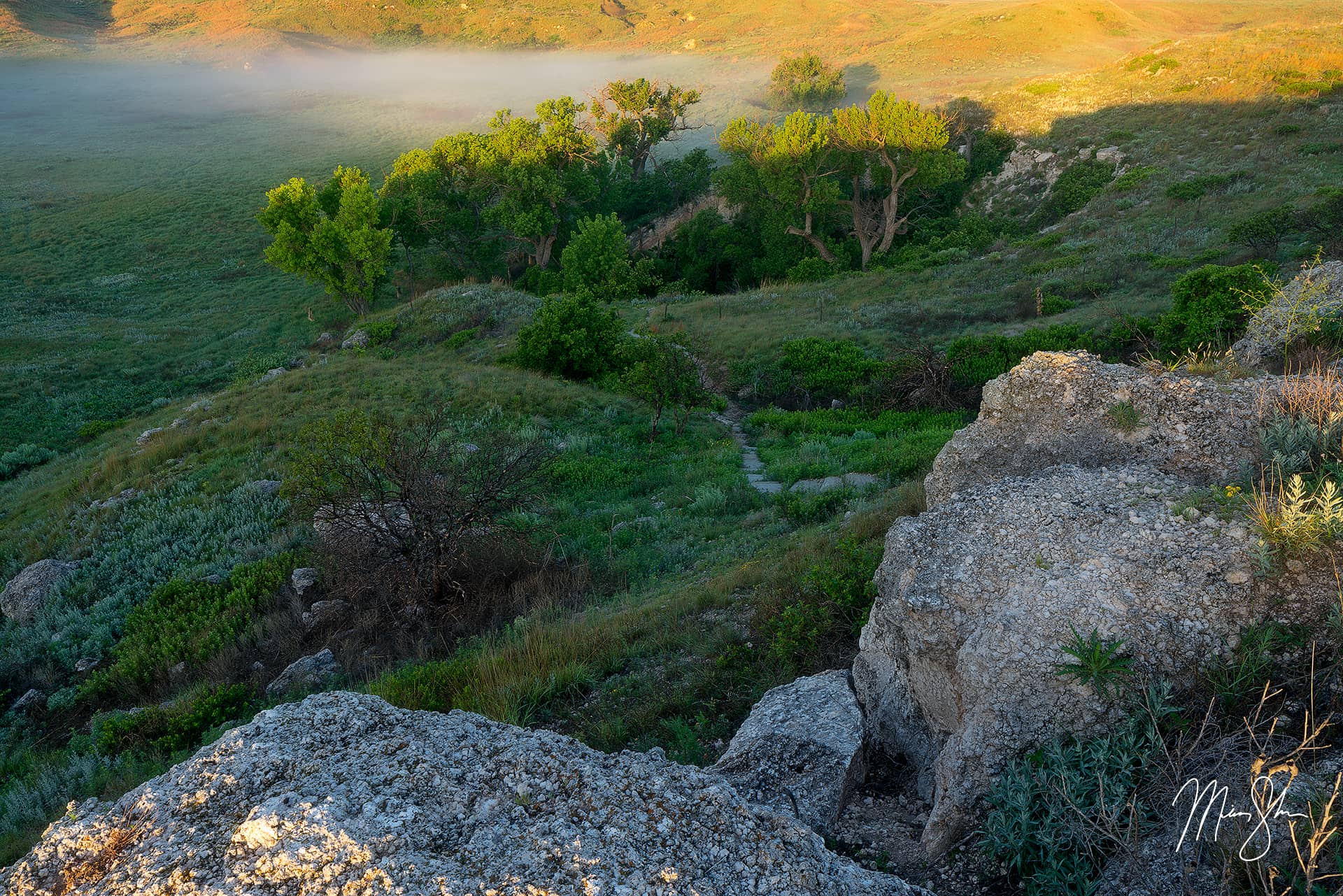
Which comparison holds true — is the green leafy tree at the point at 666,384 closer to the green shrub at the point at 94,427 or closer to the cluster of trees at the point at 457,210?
the green shrub at the point at 94,427

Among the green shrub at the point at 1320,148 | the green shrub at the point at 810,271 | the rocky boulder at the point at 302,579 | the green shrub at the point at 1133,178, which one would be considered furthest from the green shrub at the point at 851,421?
the green shrub at the point at 1320,148

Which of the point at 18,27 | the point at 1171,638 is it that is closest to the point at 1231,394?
the point at 1171,638

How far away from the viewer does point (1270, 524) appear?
146 inches

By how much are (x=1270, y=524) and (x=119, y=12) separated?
202 meters

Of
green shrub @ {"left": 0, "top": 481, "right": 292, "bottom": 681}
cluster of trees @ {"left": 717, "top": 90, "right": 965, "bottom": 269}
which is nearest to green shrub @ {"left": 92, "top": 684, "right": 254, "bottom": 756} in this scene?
green shrub @ {"left": 0, "top": 481, "right": 292, "bottom": 681}

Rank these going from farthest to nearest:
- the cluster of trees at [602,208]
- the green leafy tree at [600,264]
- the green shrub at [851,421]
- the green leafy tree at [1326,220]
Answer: the green leafy tree at [600,264] → the cluster of trees at [602,208] → the green leafy tree at [1326,220] → the green shrub at [851,421]

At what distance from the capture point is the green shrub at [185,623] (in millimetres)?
9539

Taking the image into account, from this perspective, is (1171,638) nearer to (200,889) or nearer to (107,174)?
(200,889)

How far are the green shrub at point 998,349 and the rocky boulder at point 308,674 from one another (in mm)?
15716

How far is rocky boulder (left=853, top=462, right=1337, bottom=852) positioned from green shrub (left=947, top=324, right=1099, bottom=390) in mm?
14441

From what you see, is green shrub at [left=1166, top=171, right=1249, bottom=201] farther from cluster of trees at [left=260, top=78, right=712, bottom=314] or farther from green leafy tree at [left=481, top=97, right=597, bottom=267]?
green leafy tree at [left=481, top=97, right=597, bottom=267]

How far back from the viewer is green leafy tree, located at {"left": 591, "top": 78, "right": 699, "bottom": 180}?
178ft

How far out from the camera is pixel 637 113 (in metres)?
55.0

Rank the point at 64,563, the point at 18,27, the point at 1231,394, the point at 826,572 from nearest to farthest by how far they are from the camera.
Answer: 1. the point at 1231,394
2. the point at 826,572
3. the point at 64,563
4. the point at 18,27
